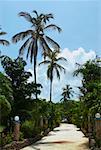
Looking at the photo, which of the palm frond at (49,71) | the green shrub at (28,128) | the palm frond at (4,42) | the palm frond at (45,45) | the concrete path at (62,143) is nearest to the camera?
the concrete path at (62,143)

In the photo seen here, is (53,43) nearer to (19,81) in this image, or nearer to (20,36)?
(20,36)

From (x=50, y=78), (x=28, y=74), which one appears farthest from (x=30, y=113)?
(x=50, y=78)

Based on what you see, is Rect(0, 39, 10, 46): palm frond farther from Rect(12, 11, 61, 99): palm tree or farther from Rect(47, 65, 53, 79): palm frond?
Rect(47, 65, 53, 79): palm frond

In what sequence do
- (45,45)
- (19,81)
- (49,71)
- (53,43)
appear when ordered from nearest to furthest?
(19,81)
(53,43)
(45,45)
(49,71)

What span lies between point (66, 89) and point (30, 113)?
220 feet

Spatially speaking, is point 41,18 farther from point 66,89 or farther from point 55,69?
point 66,89

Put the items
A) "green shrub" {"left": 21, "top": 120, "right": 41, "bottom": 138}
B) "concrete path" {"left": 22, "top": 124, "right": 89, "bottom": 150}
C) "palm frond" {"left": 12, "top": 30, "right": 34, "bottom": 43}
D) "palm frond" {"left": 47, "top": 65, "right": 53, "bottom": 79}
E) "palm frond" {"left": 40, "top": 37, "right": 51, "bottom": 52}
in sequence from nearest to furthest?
1. "concrete path" {"left": 22, "top": 124, "right": 89, "bottom": 150}
2. "green shrub" {"left": 21, "top": 120, "right": 41, "bottom": 138}
3. "palm frond" {"left": 12, "top": 30, "right": 34, "bottom": 43}
4. "palm frond" {"left": 40, "top": 37, "right": 51, "bottom": 52}
5. "palm frond" {"left": 47, "top": 65, "right": 53, "bottom": 79}

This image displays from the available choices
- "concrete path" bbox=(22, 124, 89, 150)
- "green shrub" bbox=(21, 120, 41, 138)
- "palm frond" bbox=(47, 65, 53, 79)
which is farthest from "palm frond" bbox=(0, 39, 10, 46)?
"palm frond" bbox=(47, 65, 53, 79)

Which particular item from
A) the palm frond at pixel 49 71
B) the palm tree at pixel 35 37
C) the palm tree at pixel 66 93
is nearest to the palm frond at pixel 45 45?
the palm tree at pixel 35 37

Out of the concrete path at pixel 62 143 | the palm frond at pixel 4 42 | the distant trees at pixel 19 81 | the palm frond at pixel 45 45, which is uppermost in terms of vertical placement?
the palm frond at pixel 45 45

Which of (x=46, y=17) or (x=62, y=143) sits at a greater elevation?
(x=46, y=17)

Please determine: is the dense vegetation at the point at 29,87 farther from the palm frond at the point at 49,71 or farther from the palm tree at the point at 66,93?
the palm tree at the point at 66,93

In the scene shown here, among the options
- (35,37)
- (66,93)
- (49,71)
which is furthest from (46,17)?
(66,93)

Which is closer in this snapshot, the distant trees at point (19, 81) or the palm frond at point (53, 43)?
the distant trees at point (19, 81)
